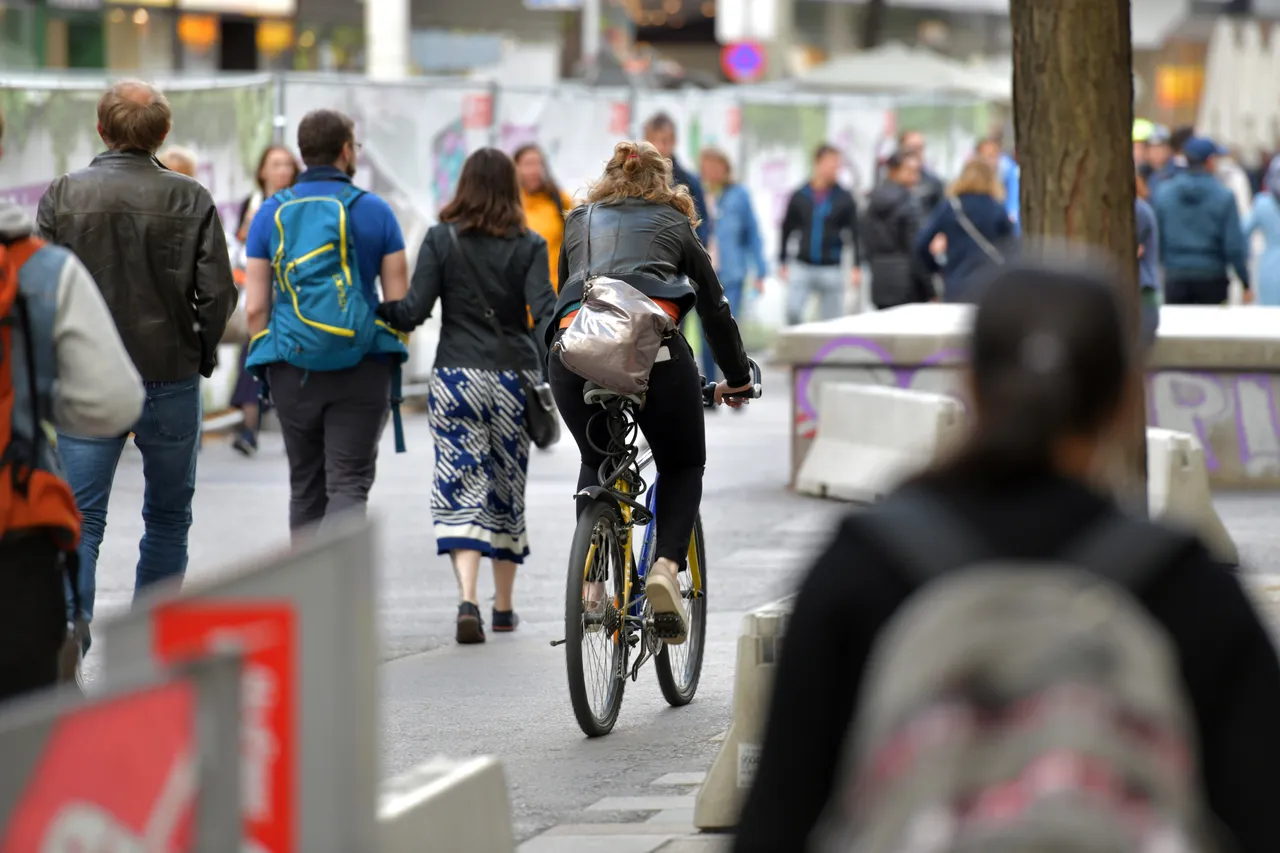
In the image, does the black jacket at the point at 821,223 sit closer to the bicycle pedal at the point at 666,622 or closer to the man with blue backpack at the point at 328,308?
the man with blue backpack at the point at 328,308

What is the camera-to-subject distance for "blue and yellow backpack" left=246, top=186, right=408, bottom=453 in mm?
8312

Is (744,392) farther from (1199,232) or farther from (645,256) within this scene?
(1199,232)

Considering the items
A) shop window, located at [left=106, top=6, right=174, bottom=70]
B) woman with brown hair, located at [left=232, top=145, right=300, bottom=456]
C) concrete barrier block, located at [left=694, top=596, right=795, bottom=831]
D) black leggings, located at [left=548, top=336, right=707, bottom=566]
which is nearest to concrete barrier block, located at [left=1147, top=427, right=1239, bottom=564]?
black leggings, located at [left=548, top=336, right=707, bottom=566]

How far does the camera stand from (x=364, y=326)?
8.34 m

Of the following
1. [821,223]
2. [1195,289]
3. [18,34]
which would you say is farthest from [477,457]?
[18,34]

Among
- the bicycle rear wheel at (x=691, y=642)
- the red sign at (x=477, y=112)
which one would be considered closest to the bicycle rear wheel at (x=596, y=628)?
the bicycle rear wheel at (x=691, y=642)

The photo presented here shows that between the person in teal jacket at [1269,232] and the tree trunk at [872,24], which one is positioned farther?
the tree trunk at [872,24]

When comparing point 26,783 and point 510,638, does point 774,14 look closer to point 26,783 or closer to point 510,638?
point 510,638

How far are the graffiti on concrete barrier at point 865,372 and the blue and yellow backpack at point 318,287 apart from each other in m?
5.30

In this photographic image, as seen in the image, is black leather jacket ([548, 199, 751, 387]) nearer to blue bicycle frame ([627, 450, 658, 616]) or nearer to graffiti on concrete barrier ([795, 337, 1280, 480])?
blue bicycle frame ([627, 450, 658, 616])

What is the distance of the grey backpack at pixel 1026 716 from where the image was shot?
7.50 feet

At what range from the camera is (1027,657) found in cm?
234

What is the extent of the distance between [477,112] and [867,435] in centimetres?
608

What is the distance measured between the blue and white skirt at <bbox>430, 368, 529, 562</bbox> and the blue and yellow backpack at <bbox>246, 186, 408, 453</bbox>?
0.43 m
